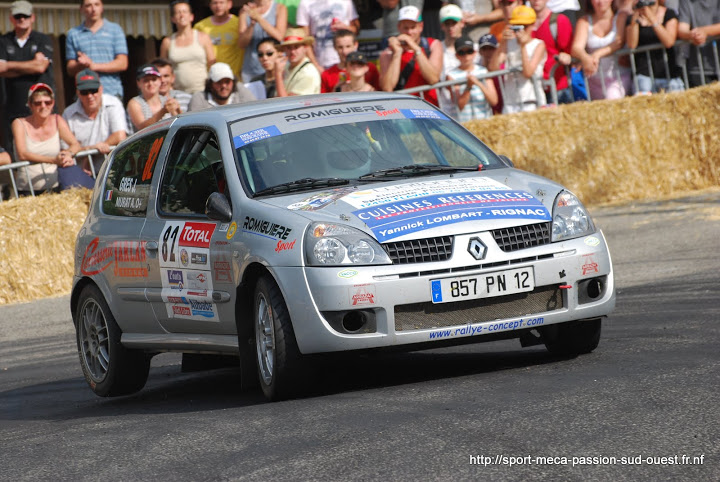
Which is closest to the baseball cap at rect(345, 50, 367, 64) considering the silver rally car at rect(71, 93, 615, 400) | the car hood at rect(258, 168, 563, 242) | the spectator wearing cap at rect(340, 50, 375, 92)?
the spectator wearing cap at rect(340, 50, 375, 92)

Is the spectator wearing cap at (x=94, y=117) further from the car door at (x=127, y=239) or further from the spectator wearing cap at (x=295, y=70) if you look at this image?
the car door at (x=127, y=239)

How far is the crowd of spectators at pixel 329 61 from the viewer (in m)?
15.0

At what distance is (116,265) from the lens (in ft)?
28.7

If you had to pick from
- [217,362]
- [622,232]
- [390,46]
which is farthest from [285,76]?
[217,362]

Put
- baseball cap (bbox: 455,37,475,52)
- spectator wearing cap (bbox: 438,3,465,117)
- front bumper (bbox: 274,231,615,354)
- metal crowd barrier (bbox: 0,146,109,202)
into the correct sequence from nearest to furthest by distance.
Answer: front bumper (bbox: 274,231,615,354) → metal crowd barrier (bbox: 0,146,109,202) → baseball cap (bbox: 455,37,475,52) → spectator wearing cap (bbox: 438,3,465,117)

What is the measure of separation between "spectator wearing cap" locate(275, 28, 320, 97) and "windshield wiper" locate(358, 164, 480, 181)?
23.9 feet

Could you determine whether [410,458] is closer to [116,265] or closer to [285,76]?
[116,265]

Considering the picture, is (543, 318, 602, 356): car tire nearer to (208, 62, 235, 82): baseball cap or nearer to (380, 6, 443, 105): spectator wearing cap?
(208, 62, 235, 82): baseball cap

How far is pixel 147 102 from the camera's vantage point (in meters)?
15.2

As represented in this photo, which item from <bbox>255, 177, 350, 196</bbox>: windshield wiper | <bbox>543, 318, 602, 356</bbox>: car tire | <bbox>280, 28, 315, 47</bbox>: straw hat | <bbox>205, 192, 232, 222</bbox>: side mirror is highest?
<bbox>280, 28, 315, 47</bbox>: straw hat

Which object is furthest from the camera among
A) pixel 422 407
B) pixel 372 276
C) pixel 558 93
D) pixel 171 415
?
pixel 558 93

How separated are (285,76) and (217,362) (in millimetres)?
7251

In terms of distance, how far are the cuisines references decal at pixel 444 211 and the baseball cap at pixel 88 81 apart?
8.65 meters

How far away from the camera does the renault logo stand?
22.8 feet
